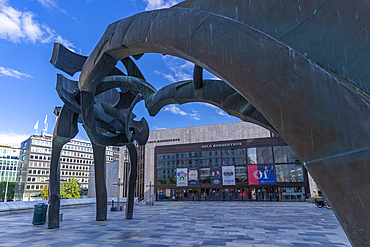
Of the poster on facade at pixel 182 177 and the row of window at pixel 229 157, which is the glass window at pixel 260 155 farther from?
the poster on facade at pixel 182 177

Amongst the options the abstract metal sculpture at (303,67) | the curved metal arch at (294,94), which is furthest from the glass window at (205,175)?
the curved metal arch at (294,94)

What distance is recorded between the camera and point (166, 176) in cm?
3847

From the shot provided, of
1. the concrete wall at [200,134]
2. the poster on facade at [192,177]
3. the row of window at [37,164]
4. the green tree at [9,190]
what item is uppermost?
the concrete wall at [200,134]

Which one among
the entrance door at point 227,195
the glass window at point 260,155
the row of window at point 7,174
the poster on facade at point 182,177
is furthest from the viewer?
the row of window at point 7,174

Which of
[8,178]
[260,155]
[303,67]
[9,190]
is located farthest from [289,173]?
[8,178]

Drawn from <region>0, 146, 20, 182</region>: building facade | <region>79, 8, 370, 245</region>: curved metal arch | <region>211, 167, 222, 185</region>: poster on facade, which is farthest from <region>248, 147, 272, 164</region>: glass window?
<region>0, 146, 20, 182</region>: building facade

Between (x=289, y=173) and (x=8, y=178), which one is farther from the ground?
(x=289, y=173)

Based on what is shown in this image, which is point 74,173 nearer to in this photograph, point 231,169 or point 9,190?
point 9,190

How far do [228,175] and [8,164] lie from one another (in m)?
99.4

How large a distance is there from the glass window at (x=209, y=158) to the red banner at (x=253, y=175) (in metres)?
4.79

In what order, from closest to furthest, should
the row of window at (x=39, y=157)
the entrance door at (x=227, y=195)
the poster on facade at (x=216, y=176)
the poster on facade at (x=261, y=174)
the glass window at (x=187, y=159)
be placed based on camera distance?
the poster on facade at (x=261, y=174)
the entrance door at (x=227, y=195)
the poster on facade at (x=216, y=176)
the glass window at (x=187, y=159)
the row of window at (x=39, y=157)

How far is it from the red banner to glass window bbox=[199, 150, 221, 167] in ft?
15.7

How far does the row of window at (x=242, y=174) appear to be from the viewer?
106 ft

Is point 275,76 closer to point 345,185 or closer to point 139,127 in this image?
point 345,185
